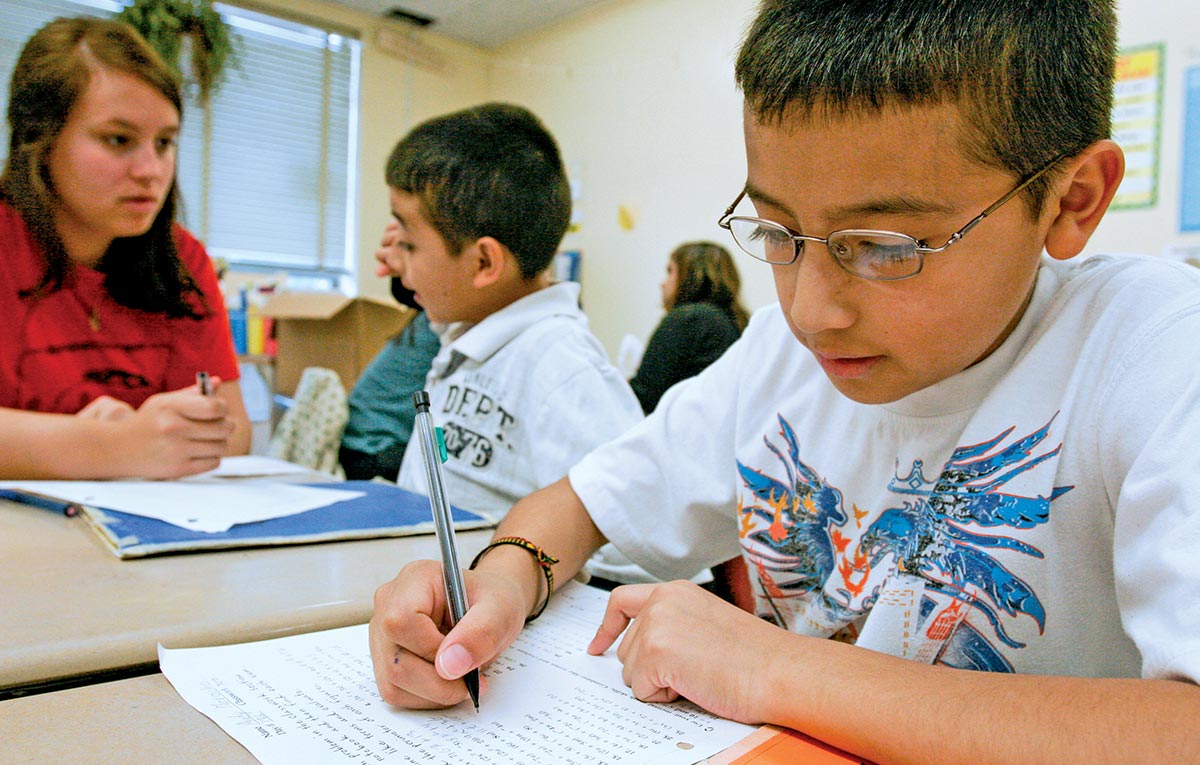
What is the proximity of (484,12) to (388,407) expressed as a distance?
123 inches

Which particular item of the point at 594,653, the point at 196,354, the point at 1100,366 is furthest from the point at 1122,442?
the point at 196,354

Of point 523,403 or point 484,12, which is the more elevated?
point 484,12

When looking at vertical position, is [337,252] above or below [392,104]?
below

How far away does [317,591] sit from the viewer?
68 cm

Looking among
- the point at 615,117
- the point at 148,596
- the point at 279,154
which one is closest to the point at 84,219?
the point at 148,596

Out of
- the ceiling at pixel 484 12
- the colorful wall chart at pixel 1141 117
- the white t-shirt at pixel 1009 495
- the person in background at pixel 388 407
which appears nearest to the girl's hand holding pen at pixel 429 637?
the white t-shirt at pixel 1009 495

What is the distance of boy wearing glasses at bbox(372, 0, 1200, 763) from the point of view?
0.46m

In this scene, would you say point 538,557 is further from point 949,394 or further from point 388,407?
point 388,407

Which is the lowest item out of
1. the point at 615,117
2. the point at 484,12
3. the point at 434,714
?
the point at 434,714

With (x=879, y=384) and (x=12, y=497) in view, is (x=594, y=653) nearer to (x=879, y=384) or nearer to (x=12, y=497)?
(x=879, y=384)

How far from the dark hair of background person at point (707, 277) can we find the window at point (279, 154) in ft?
7.23

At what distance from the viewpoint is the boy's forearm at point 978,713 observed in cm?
38

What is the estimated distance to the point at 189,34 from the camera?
3715 mm

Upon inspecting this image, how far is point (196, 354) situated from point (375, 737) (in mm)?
1161
